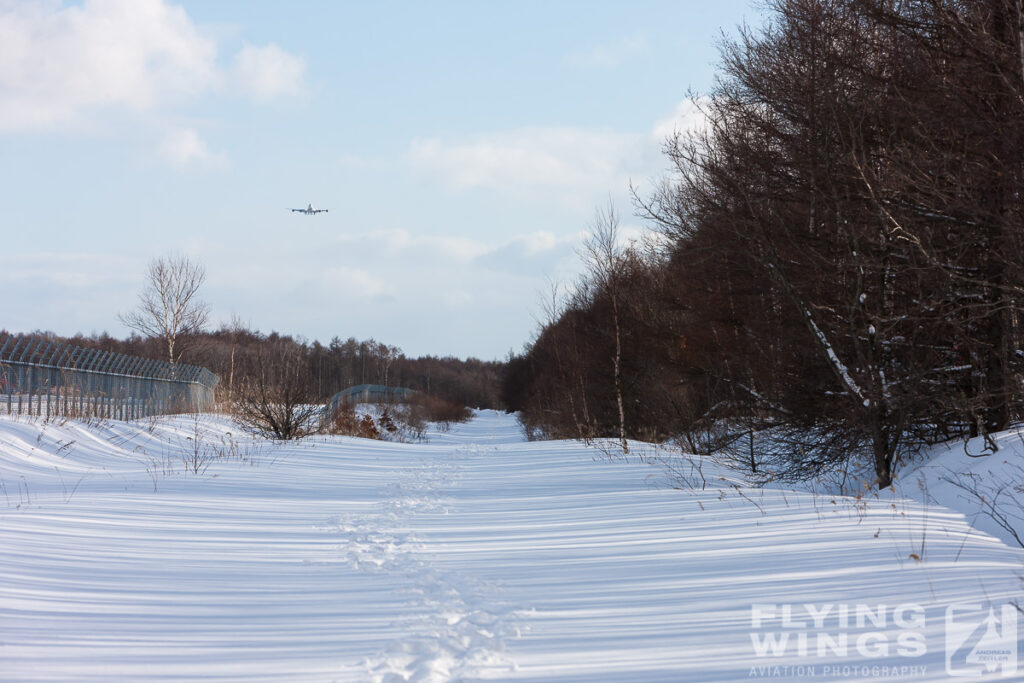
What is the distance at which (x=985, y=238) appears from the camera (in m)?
9.17

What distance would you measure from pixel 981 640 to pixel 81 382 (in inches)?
740

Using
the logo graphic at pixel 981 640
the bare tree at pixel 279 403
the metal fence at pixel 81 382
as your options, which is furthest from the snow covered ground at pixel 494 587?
the bare tree at pixel 279 403

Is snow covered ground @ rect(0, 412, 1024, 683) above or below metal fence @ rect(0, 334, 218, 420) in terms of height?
below

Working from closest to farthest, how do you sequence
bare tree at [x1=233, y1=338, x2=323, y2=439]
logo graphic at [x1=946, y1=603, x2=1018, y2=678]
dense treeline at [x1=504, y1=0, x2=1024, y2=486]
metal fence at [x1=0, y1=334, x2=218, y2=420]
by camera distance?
logo graphic at [x1=946, y1=603, x2=1018, y2=678]
dense treeline at [x1=504, y1=0, x2=1024, y2=486]
metal fence at [x1=0, y1=334, x2=218, y2=420]
bare tree at [x1=233, y1=338, x2=323, y2=439]

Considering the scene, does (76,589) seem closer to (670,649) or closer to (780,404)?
(670,649)

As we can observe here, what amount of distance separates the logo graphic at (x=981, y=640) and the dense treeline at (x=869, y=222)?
5.71 m

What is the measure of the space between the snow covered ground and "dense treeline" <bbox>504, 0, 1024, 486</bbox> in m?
2.65

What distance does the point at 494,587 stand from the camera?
4773mm

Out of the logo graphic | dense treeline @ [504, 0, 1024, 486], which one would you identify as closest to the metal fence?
dense treeline @ [504, 0, 1024, 486]

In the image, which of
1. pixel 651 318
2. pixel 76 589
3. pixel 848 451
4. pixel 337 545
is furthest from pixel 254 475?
pixel 651 318

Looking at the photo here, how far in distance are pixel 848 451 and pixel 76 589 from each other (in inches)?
418

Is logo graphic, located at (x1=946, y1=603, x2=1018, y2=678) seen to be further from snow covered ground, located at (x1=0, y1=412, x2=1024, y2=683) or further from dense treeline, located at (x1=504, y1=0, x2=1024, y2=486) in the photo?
dense treeline, located at (x1=504, y1=0, x2=1024, y2=486)

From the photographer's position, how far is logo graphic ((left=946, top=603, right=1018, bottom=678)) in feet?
10.4

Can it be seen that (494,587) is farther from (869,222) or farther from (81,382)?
(81,382)
